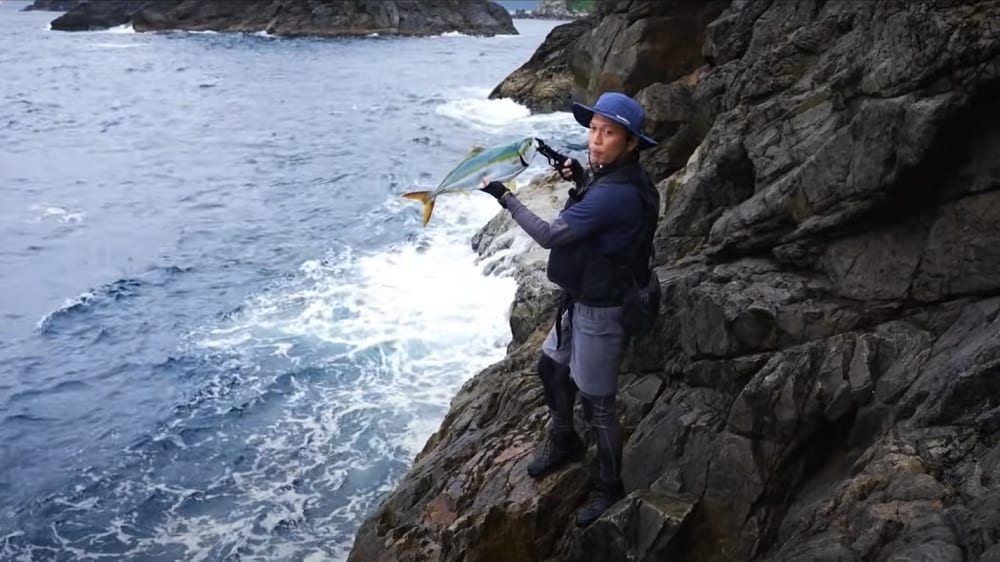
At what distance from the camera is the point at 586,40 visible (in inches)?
1098

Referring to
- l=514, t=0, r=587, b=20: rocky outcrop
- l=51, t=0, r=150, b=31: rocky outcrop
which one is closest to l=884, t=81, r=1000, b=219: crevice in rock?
l=51, t=0, r=150, b=31: rocky outcrop

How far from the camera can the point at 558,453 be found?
264 inches

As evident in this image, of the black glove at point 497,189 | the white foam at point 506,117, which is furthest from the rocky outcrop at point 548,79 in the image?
the black glove at point 497,189

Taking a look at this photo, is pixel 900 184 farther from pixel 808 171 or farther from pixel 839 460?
pixel 839 460

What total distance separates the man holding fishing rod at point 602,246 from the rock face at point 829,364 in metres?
0.61

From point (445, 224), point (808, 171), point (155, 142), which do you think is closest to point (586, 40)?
point (445, 224)

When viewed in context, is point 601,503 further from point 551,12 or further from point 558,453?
point 551,12

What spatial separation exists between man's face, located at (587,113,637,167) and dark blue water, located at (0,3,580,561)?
18.0 ft

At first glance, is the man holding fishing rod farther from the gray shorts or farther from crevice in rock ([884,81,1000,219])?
crevice in rock ([884,81,1000,219])

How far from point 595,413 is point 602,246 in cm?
118

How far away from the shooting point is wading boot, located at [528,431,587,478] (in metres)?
6.67

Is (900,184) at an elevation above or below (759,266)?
above

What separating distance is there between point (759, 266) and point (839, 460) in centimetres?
170

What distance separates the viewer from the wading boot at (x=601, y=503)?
612cm
